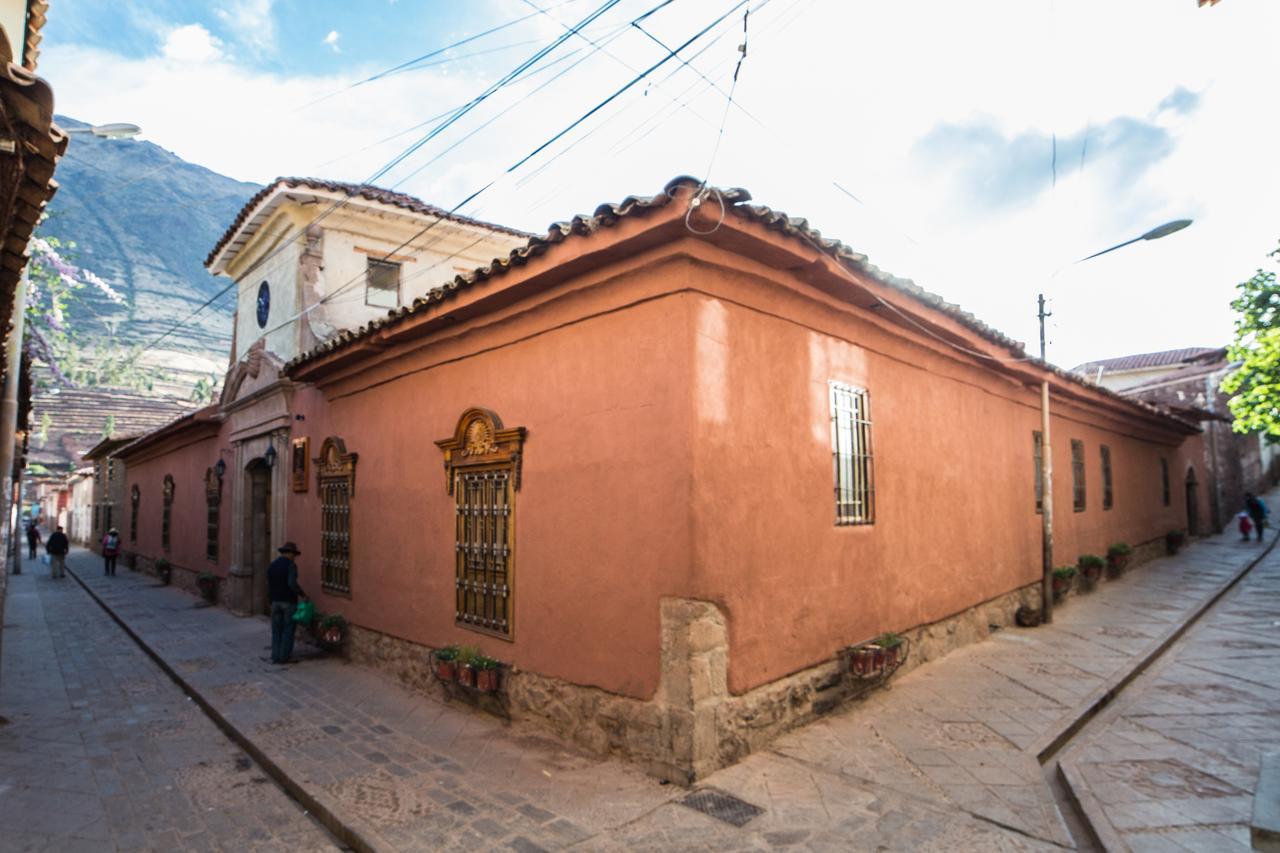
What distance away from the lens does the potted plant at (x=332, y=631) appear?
854 centimetres

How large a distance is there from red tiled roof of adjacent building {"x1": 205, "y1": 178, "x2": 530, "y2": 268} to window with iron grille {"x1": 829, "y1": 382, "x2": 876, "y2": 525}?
6025 mm

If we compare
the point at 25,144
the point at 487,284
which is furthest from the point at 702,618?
the point at 25,144

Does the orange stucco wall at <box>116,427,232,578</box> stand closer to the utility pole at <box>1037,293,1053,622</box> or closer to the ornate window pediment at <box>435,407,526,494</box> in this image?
the ornate window pediment at <box>435,407,526,494</box>

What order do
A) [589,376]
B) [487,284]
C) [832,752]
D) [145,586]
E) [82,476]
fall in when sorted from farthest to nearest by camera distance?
[82,476], [145,586], [487,284], [589,376], [832,752]

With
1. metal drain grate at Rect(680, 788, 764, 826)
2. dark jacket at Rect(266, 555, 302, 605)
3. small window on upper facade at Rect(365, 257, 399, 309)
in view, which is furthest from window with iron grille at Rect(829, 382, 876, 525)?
small window on upper facade at Rect(365, 257, 399, 309)

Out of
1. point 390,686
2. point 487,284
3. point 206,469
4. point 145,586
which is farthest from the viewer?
point 145,586

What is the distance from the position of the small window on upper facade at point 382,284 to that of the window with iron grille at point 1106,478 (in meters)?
13.8

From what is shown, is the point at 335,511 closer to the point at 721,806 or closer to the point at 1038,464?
the point at 721,806

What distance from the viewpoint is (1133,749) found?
17.9 ft

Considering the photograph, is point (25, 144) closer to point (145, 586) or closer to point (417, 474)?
point (417, 474)

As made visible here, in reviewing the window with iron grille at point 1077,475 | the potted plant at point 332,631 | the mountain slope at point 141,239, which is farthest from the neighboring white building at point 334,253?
the mountain slope at point 141,239

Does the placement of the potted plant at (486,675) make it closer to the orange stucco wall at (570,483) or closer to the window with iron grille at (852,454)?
the orange stucco wall at (570,483)

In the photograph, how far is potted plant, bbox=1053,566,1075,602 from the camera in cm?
1089

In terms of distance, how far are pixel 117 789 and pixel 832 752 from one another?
5.03 meters
